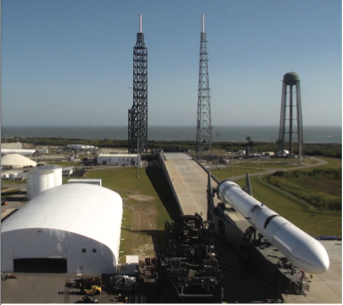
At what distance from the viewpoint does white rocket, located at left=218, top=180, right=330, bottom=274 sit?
1535 centimetres

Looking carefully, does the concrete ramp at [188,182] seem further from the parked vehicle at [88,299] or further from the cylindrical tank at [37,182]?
the cylindrical tank at [37,182]

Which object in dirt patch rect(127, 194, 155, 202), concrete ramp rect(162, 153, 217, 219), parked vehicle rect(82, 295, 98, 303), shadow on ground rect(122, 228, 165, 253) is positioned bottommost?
parked vehicle rect(82, 295, 98, 303)

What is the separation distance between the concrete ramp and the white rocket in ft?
14.1

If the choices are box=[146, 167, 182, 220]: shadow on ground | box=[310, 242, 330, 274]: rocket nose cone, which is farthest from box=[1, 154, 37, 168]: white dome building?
box=[310, 242, 330, 274]: rocket nose cone

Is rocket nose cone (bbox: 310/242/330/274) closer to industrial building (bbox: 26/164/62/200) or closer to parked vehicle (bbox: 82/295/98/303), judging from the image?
parked vehicle (bbox: 82/295/98/303)

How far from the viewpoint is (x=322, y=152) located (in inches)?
3007

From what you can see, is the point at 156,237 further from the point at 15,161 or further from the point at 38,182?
the point at 15,161

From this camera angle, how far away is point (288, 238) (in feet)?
55.6

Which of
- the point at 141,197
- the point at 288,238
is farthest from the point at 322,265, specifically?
the point at 141,197

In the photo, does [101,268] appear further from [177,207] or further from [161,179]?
[161,179]

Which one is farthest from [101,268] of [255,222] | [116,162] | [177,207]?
[116,162]

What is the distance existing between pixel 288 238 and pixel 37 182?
89.1 feet

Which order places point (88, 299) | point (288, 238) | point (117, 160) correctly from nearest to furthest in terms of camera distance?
point (88, 299) < point (288, 238) < point (117, 160)

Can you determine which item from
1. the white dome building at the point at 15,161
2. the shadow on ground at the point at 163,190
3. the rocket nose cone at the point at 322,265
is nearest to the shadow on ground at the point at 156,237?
the shadow on ground at the point at 163,190
